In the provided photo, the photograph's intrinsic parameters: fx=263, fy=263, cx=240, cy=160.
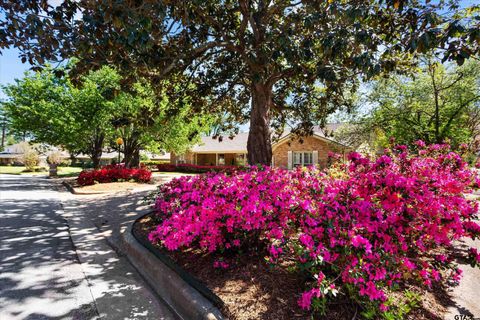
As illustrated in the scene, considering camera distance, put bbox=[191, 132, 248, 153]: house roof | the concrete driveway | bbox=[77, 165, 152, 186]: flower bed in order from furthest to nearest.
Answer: bbox=[191, 132, 248, 153]: house roof < bbox=[77, 165, 152, 186]: flower bed < the concrete driveway

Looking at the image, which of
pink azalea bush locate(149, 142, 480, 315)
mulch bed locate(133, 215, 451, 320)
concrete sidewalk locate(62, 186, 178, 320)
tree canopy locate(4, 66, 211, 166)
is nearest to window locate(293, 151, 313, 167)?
tree canopy locate(4, 66, 211, 166)

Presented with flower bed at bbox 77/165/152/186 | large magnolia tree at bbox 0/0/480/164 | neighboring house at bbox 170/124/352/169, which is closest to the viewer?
large magnolia tree at bbox 0/0/480/164

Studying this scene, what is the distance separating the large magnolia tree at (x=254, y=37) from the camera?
15.4ft

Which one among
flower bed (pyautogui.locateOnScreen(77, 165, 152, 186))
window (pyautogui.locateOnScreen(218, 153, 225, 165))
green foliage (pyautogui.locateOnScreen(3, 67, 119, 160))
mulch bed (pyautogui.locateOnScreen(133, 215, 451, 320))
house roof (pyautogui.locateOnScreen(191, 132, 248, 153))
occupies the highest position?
green foliage (pyautogui.locateOnScreen(3, 67, 119, 160))

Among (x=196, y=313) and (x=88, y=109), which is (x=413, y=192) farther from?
(x=88, y=109)

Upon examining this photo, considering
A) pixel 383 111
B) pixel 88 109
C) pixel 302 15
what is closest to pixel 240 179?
pixel 302 15

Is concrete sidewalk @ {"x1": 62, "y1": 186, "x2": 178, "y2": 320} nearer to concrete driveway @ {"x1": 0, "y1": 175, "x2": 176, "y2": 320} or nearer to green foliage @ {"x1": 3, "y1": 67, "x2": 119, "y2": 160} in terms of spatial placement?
concrete driveway @ {"x1": 0, "y1": 175, "x2": 176, "y2": 320}

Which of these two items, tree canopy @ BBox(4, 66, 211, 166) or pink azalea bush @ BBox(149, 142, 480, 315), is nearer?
pink azalea bush @ BBox(149, 142, 480, 315)

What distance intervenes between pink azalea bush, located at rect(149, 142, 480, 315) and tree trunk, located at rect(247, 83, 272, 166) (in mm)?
4566

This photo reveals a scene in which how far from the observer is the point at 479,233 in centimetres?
Result: 321

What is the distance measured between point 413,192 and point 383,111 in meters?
14.8

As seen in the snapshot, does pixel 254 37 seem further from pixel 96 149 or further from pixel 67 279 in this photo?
pixel 96 149

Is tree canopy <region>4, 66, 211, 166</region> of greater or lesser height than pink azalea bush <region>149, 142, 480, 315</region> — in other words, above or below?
above

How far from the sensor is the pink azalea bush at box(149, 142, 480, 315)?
2727mm
